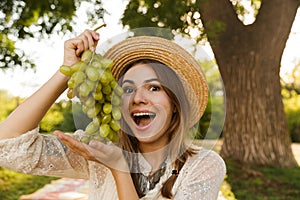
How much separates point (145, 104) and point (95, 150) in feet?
0.69

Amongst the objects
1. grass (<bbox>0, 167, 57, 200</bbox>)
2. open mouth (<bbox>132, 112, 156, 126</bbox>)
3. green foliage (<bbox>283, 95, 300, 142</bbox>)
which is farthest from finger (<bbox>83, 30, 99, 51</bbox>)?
green foliage (<bbox>283, 95, 300, 142</bbox>)

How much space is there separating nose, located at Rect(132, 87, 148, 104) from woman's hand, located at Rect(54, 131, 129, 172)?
0.45ft

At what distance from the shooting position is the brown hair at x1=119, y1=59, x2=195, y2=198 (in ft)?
5.22

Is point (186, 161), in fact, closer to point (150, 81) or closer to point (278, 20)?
point (150, 81)

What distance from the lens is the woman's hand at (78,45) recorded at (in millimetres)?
1517

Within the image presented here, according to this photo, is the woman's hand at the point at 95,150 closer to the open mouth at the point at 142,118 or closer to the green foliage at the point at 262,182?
the open mouth at the point at 142,118

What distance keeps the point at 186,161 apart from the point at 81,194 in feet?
12.6

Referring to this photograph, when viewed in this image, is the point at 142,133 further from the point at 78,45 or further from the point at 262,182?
the point at 262,182

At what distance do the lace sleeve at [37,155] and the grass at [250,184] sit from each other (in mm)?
3940

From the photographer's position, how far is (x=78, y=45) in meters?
1.54

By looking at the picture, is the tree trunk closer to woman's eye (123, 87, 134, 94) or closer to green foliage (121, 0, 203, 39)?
green foliage (121, 0, 203, 39)

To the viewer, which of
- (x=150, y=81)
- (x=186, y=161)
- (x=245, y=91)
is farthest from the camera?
(x=245, y=91)

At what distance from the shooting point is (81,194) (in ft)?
17.8

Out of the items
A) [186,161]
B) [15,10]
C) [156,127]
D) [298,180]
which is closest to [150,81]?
[156,127]
